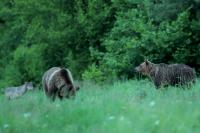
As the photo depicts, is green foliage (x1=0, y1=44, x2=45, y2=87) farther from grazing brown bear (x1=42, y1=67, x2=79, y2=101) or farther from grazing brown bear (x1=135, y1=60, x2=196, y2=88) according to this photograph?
grazing brown bear (x1=42, y1=67, x2=79, y2=101)

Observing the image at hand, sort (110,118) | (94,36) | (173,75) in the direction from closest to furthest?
(110,118) < (173,75) < (94,36)

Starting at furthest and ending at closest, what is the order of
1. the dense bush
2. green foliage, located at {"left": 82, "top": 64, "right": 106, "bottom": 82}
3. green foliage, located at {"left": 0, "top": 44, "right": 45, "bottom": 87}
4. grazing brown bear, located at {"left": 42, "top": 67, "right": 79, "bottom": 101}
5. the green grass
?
green foliage, located at {"left": 0, "top": 44, "right": 45, "bottom": 87}, green foliage, located at {"left": 82, "top": 64, "right": 106, "bottom": 82}, the dense bush, grazing brown bear, located at {"left": 42, "top": 67, "right": 79, "bottom": 101}, the green grass

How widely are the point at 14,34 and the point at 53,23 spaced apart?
5632 millimetres

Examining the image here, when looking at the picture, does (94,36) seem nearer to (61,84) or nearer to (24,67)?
(24,67)

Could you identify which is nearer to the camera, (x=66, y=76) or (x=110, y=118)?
(x=110, y=118)

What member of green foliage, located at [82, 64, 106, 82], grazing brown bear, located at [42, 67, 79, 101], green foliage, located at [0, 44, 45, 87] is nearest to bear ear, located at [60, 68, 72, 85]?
grazing brown bear, located at [42, 67, 79, 101]

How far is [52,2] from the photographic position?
32.4 metres

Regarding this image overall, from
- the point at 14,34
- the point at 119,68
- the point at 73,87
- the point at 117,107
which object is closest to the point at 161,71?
the point at 73,87

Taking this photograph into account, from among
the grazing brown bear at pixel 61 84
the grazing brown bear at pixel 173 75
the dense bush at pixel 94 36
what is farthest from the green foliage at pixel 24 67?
the grazing brown bear at pixel 61 84

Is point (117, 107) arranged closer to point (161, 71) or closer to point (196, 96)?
point (196, 96)

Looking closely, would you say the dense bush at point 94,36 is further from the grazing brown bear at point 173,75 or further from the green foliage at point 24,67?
the grazing brown bear at point 173,75

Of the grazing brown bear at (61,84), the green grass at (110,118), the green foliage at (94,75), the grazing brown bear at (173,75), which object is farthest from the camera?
the green foliage at (94,75)

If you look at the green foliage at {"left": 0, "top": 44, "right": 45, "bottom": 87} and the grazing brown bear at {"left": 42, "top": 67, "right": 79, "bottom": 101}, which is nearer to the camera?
the grazing brown bear at {"left": 42, "top": 67, "right": 79, "bottom": 101}

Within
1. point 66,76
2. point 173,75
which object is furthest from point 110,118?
point 173,75
